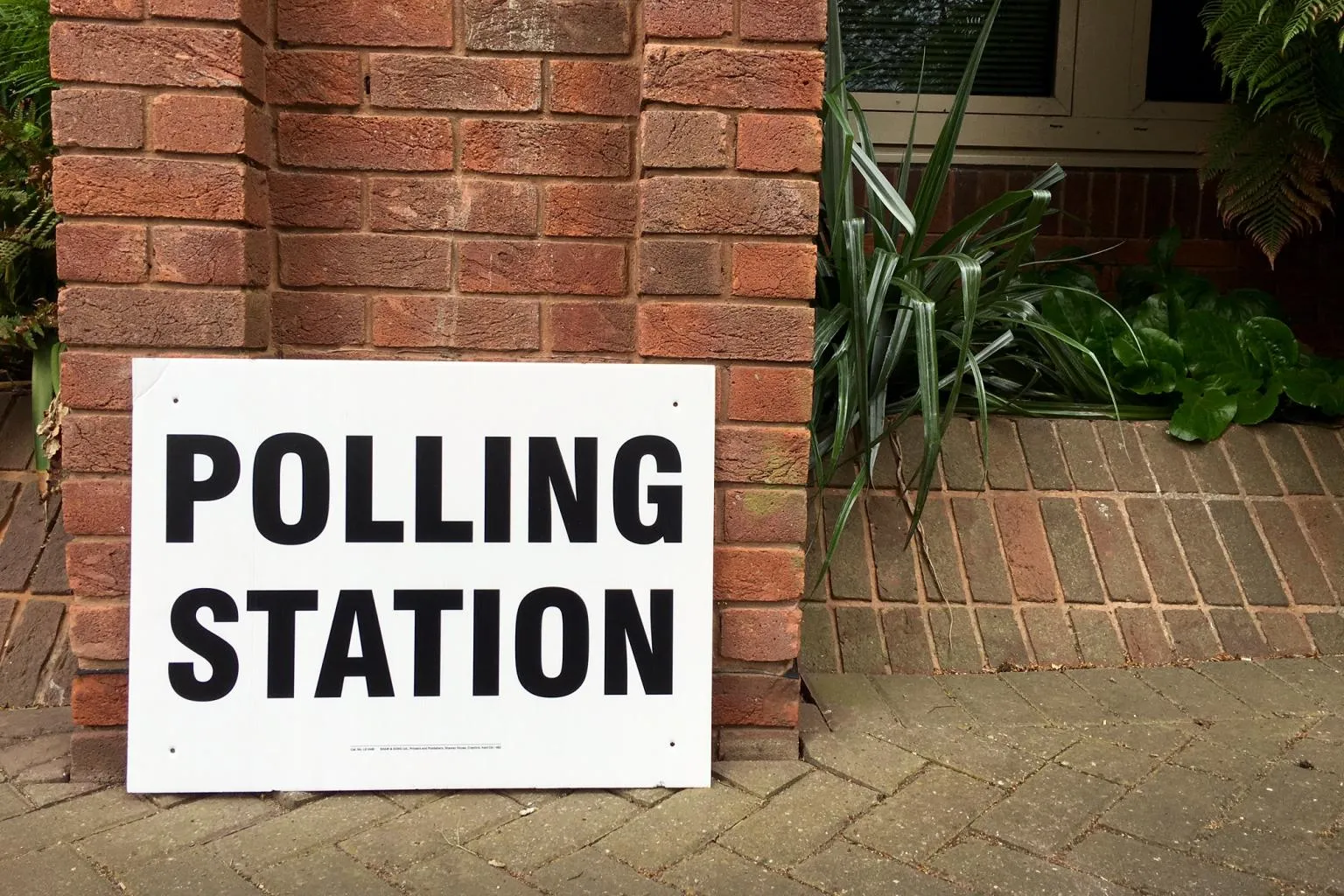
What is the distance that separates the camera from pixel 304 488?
1.59 meters

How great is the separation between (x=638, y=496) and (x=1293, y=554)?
1559 mm

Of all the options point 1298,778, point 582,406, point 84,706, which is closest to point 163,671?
A: point 84,706

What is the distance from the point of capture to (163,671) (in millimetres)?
1572

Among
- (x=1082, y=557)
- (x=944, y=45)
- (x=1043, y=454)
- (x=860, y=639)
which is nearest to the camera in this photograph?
(x=860, y=639)

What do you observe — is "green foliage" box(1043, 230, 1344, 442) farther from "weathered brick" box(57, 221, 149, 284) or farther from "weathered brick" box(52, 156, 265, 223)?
"weathered brick" box(57, 221, 149, 284)

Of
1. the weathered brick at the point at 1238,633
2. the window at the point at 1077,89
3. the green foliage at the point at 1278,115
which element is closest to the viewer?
the weathered brick at the point at 1238,633

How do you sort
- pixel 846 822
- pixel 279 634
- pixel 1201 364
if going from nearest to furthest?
pixel 846 822, pixel 279 634, pixel 1201 364

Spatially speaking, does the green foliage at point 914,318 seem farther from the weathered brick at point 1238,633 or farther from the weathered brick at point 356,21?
the weathered brick at point 356,21

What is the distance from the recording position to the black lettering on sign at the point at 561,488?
5.30ft

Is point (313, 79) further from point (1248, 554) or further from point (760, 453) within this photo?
point (1248, 554)

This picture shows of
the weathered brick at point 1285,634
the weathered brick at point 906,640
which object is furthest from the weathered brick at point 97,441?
the weathered brick at point 1285,634

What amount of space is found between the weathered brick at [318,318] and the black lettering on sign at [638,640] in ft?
2.16

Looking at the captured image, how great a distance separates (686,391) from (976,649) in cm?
89

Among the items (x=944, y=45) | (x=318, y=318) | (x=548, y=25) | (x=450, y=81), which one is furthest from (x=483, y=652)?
(x=944, y=45)
